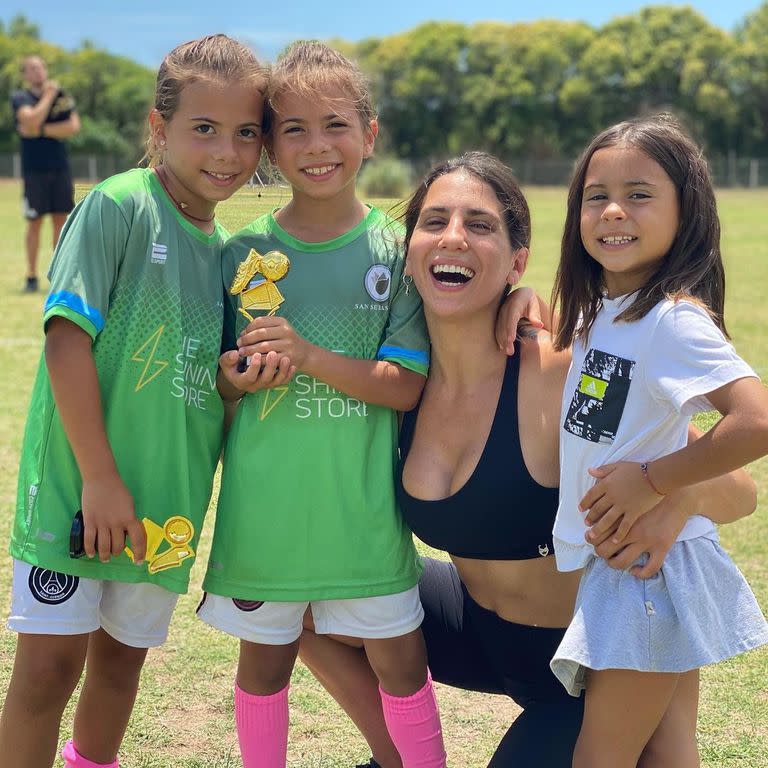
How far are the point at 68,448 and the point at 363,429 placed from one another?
0.68 meters

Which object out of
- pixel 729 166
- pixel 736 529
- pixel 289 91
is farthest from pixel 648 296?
pixel 729 166

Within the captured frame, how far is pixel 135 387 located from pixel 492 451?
0.84m

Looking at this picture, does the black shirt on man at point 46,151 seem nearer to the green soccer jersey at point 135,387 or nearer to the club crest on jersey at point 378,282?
the green soccer jersey at point 135,387

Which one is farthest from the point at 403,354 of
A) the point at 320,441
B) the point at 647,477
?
the point at 647,477

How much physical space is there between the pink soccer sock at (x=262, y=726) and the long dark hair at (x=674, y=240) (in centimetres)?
114

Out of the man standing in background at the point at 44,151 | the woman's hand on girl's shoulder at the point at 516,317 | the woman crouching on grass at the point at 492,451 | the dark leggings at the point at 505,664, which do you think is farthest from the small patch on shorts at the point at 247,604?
the man standing in background at the point at 44,151

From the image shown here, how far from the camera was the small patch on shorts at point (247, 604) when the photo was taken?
101 inches

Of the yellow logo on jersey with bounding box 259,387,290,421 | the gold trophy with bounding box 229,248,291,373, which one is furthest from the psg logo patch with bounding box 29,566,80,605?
the gold trophy with bounding box 229,248,291,373

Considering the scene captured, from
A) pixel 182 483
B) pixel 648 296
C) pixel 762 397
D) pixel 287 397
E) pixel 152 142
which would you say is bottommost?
pixel 182 483

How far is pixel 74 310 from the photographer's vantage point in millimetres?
2334

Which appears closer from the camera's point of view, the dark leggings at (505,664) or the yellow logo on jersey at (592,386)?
the yellow logo on jersey at (592,386)

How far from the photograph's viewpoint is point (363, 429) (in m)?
2.57

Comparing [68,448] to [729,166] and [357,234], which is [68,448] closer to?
[357,234]

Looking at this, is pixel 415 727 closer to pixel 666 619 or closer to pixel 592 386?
pixel 666 619
